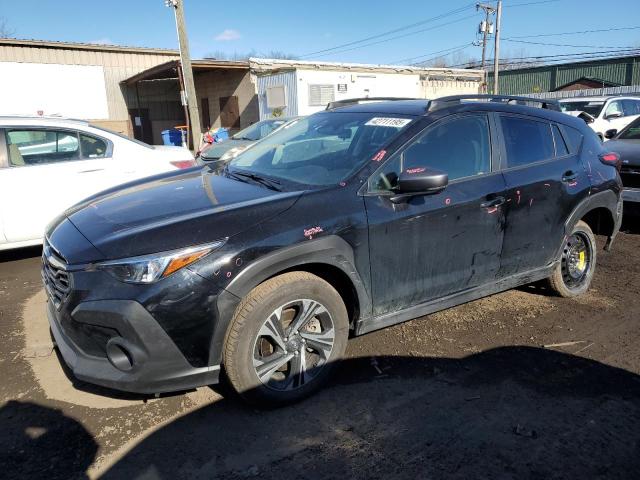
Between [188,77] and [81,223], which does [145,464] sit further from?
[188,77]

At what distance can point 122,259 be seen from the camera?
2.58 metres

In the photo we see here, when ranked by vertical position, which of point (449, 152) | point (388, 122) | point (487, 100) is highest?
point (487, 100)

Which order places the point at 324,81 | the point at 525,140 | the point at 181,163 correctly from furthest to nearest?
the point at 324,81, the point at 181,163, the point at 525,140

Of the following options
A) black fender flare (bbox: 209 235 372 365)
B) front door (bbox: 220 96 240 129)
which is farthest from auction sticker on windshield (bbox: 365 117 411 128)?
front door (bbox: 220 96 240 129)

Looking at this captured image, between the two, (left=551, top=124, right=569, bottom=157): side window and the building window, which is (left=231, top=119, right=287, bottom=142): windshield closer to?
(left=551, top=124, right=569, bottom=157): side window

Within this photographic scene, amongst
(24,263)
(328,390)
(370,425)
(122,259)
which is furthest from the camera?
(24,263)

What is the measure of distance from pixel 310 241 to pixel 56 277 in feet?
4.72

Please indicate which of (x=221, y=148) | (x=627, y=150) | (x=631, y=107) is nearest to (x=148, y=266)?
(x=627, y=150)

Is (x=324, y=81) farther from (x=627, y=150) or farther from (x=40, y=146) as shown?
(x=40, y=146)

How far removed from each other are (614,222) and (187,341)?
4218 mm

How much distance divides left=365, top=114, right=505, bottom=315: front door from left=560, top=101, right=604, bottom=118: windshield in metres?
14.3

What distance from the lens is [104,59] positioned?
22.4 meters

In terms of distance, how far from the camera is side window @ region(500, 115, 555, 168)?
13.0ft

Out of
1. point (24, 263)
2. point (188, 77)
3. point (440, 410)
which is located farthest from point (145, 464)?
point (188, 77)
